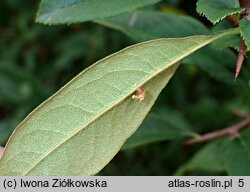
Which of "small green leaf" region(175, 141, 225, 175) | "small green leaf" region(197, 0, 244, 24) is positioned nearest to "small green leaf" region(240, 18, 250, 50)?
"small green leaf" region(197, 0, 244, 24)

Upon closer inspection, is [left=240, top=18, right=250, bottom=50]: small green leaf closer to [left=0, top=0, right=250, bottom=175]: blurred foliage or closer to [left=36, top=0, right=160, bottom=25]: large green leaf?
[left=36, top=0, right=160, bottom=25]: large green leaf

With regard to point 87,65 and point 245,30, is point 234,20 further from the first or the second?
point 87,65

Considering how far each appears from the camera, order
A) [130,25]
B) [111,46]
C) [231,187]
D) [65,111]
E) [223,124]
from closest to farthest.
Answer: [65,111] → [231,187] → [130,25] → [223,124] → [111,46]

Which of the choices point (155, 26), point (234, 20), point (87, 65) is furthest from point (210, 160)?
point (87, 65)

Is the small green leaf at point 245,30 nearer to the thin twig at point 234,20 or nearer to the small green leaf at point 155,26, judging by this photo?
the thin twig at point 234,20

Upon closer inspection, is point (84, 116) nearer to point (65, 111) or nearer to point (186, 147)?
point (65, 111)

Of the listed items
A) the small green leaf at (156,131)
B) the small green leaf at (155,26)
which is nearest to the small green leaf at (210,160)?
the small green leaf at (156,131)

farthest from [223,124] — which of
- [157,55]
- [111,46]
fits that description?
[157,55]
